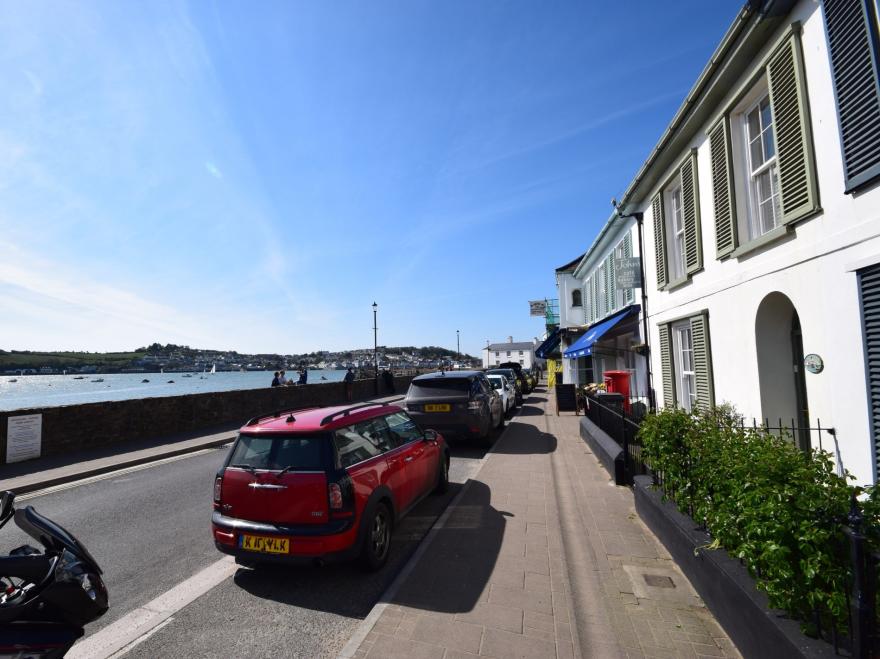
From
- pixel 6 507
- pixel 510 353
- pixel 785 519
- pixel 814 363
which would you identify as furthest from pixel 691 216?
pixel 510 353

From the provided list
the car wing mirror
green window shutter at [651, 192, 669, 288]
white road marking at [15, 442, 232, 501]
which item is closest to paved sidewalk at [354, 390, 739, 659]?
the car wing mirror

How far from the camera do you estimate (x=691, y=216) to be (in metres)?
8.41

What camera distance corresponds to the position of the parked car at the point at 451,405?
32.4 feet

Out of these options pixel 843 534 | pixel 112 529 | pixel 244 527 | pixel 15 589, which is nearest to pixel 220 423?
pixel 112 529

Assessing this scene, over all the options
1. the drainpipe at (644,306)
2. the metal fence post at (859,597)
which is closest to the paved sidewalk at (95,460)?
the metal fence post at (859,597)

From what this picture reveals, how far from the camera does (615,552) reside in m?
4.59

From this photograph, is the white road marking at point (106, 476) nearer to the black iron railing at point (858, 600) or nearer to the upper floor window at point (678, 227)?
the black iron railing at point (858, 600)

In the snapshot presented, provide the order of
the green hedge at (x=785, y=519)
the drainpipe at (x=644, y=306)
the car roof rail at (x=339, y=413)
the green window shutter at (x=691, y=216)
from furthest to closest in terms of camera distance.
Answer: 1. the drainpipe at (x=644, y=306)
2. the green window shutter at (x=691, y=216)
3. the car roof rail at (x=339, y=413)
4. the green hedge at (x=785, y=519)

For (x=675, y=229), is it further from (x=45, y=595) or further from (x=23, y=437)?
(x=23, y=437)

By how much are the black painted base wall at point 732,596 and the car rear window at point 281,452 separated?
10.7 ft

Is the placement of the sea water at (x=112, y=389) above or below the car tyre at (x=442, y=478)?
below

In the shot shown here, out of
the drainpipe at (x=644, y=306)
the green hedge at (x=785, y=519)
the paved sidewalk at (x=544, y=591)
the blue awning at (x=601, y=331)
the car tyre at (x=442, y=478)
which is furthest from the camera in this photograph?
the blue awning at (x=601, y=331)

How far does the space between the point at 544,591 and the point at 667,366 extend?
748 cm

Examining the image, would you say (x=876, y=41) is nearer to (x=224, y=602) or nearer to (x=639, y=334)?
(x=224, y=602)
